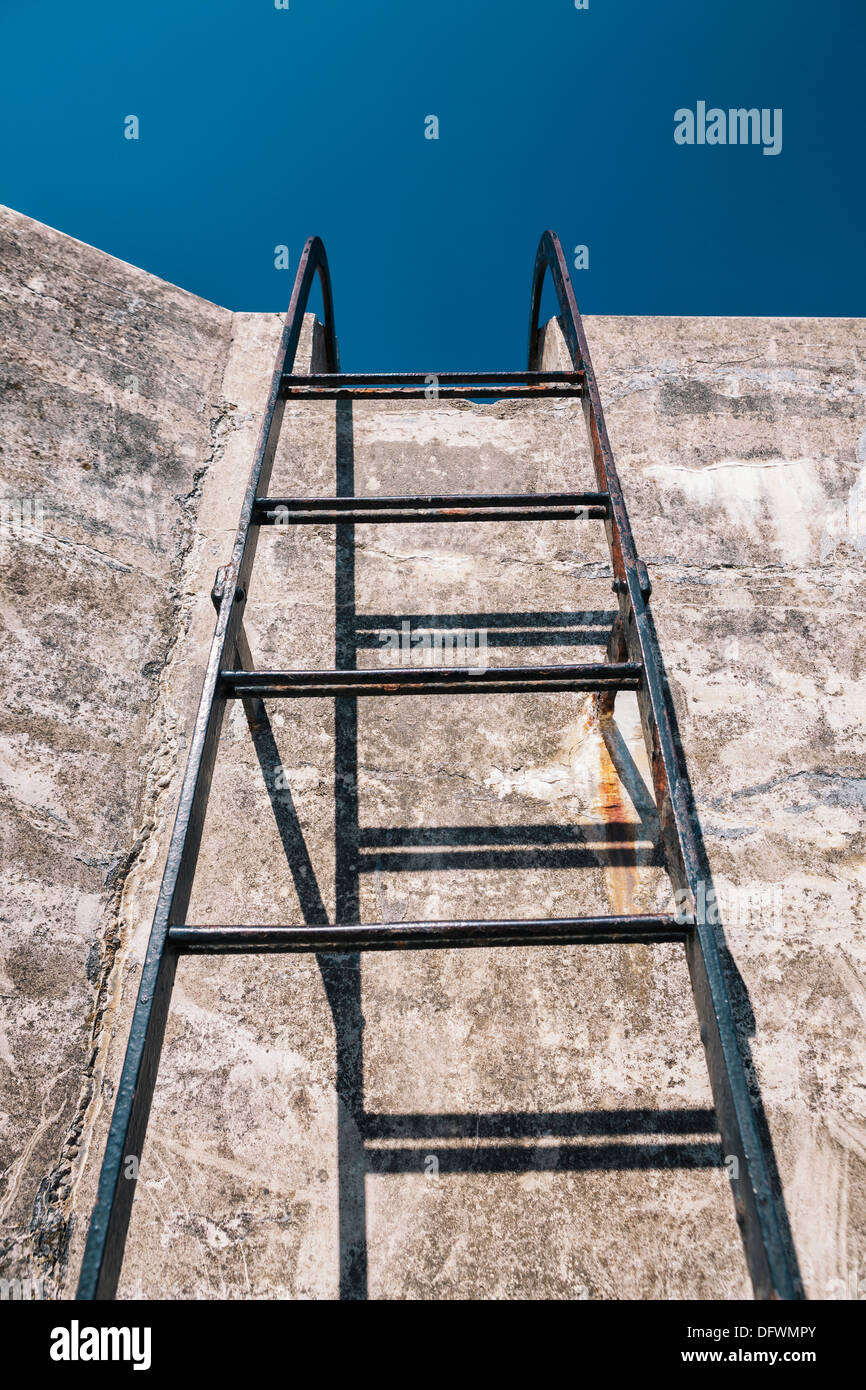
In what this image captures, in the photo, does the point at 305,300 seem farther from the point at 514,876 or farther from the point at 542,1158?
the point at 542,1158

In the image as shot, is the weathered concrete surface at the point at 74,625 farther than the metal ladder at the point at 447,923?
Yes

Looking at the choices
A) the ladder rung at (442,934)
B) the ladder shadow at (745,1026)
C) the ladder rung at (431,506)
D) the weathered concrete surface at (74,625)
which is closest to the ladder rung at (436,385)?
the ladder rung at (431,506)

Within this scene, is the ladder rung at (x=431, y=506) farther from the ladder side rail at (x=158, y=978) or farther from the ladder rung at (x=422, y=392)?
the ladder rung at (x=422, y=392)

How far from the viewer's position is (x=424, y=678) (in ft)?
4.77

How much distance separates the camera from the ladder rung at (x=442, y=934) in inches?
45.6

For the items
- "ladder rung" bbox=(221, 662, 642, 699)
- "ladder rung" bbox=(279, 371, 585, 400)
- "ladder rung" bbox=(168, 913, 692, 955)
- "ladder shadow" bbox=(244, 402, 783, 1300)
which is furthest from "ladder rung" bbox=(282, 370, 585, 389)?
"ladder rung" bbox=(168, 913, 692, 955)

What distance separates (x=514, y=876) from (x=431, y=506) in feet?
2.87

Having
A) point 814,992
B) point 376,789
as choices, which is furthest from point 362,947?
point 814,992

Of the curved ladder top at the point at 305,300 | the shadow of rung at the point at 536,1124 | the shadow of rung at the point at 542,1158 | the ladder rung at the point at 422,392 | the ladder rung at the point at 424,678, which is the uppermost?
the curved ladder top at the point at 305,300

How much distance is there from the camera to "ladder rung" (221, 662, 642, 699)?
4.71ft

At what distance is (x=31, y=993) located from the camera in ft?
5.22

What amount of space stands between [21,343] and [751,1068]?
262 cm

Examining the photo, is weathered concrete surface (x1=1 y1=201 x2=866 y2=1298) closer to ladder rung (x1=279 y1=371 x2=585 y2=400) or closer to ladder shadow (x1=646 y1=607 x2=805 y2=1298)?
ladder shadow (x1=646 y1=607 x2=805 y2=1298)

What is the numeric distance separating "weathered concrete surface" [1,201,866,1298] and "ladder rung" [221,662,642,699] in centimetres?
52
